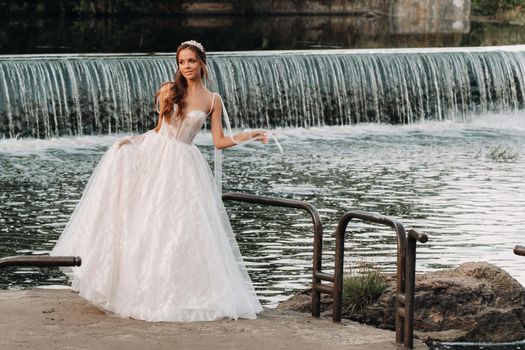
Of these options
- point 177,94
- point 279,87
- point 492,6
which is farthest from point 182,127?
point 492,6

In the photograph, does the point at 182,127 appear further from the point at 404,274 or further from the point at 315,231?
the point at 404,274

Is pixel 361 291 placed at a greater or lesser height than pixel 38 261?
lesser

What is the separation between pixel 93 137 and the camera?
2261cm

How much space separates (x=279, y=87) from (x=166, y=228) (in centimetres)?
1630

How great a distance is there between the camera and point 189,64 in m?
8.41

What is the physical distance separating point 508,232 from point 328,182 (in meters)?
3.65

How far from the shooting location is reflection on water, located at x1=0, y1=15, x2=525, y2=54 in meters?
32.9

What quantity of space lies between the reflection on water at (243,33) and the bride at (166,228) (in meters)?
21.1

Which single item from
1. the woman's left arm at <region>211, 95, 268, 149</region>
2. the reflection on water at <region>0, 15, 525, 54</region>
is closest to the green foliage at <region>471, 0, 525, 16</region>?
the reflection on water at <region>0, 15, 525, 54</region>

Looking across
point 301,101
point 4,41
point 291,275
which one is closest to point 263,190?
point 291,275

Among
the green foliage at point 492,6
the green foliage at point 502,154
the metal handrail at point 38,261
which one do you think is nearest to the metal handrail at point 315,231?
the metal handrail at point 38,261

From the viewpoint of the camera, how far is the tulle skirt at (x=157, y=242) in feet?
26.5

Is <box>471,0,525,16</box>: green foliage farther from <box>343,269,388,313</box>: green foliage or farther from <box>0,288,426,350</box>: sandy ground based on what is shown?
<box>0,288,426,350</box>: sandy ground

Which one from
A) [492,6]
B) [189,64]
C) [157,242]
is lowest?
[492,6]
